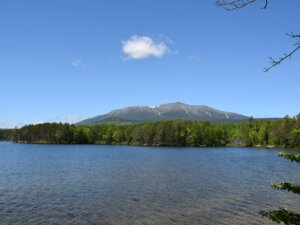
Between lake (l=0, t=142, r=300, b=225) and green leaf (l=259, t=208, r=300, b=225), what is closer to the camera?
green leaf (l=259, t=208, r=300, b=225)

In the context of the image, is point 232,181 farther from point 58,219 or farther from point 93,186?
point 58,219

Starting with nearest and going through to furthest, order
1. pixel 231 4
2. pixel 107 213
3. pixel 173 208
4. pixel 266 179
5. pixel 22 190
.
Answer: pixel 231 4 < pixel 107 213 < pixel 173 208 < pixel 22 190 < pixel 266 179

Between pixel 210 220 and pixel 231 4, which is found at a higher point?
pixel 231 4

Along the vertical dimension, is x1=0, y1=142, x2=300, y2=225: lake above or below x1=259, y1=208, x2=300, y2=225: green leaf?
below

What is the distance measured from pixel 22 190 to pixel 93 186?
29.6 feet

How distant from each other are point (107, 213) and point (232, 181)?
2876cm

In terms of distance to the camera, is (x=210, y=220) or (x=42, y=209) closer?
(x=210, y=220)

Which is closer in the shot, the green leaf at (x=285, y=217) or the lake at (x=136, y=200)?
the green leaf at (x=285, y=217)

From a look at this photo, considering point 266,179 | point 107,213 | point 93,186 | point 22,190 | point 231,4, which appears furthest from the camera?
point 266,179

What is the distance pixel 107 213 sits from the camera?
3378 cm

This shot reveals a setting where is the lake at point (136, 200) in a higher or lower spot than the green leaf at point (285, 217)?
lower

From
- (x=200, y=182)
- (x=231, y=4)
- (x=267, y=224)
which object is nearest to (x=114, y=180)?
(x=200, y=182)

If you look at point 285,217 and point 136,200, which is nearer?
point 285,217

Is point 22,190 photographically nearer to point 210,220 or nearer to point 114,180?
point 114,180
